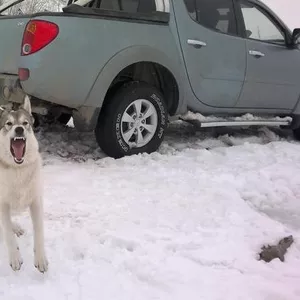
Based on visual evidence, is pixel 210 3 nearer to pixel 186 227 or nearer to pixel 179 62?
pixel 179 62

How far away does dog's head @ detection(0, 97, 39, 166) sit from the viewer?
3.16 meters

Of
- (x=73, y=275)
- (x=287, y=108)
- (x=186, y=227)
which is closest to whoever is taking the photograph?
(x=73, y=275)

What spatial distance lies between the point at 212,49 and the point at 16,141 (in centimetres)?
344

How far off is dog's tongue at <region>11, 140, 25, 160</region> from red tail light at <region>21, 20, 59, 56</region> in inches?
72.8

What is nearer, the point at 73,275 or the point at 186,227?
the point at 73,275

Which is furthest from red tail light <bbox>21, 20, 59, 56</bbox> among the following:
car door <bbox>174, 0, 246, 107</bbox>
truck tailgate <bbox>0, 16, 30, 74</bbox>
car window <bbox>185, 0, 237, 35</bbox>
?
car window <bbox>185, 0, 237, 35</bbox>

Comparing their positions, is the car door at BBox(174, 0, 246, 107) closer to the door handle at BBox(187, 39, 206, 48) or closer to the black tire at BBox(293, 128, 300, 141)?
the door handle at BBox(187, 39, 206, 48)

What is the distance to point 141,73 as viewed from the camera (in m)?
5.88

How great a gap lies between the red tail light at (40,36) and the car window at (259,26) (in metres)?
2.81

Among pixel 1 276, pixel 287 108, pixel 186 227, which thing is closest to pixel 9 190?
pixel 1 276

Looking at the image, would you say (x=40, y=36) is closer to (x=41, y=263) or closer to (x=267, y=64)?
(x=41, y=263)

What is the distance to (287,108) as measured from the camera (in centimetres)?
716

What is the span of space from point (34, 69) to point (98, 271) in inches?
95.9

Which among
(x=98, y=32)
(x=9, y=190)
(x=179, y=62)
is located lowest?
(x=9, y=190)
